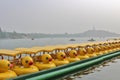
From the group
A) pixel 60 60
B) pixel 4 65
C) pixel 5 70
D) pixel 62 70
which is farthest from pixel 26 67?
pixel 60 60

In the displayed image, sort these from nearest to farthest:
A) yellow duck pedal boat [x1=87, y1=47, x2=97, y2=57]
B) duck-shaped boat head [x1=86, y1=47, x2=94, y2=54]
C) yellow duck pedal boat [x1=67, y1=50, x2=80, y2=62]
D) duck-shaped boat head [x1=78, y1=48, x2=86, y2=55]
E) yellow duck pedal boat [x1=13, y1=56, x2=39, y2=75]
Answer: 1. yellow duck pedal boat [x1=13, y1=56, x2=39, y2=75]
2. yellow duck pedal boat [x1=67, y1=50, x2=80, y2=62]
3. duck-shaped boat head [x1=78, y1=48, x2=86, y2=55]
4. yellow duck pedal boat [x1=87, y1=47, x2=97, y2=57]
5. duck-shaped boat head [x1=86, y1=47, x2=94, y2=54]

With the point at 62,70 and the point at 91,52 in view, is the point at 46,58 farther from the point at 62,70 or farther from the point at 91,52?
the point at 91,52

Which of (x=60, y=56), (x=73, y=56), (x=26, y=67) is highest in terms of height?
(x=60, y=56)

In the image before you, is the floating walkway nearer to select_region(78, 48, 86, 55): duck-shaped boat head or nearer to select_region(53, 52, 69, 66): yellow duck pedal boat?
select_region(53, 52, 69, 66): yellow duck pedal boat

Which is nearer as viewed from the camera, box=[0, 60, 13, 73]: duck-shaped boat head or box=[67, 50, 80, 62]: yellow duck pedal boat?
box=[0, 60, 13, 73]: duck-shaped boat head

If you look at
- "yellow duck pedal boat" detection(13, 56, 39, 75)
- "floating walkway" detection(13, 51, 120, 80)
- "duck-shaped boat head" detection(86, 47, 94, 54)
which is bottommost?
"floating walkway" detection(13, 51, 120, 80)

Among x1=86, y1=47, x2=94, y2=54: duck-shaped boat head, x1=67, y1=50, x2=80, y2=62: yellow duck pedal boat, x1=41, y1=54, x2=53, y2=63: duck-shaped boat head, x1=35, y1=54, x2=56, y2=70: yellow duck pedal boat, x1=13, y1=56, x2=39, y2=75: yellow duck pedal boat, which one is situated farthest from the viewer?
x1=86, y1=47, x2=94, y2=54: duck-shaped boat head

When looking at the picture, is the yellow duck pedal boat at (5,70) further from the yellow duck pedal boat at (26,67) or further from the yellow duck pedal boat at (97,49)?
the yellow duck pedal boat at (97,49)

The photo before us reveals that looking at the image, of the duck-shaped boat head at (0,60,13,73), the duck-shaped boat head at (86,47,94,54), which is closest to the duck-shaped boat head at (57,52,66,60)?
the duck-shaped boat head at (86,47,94,54)

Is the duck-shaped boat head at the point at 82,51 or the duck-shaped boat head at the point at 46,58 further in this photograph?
the duck-shaped boat head at the point at 82,51

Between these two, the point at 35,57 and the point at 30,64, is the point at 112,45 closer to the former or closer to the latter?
the point at 35,57

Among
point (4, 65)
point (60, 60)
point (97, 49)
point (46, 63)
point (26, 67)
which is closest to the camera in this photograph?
point (4, 65)

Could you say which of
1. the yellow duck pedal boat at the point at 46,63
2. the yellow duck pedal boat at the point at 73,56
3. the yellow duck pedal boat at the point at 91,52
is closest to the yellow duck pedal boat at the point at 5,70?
the yellow duck pedal boat at the point at 46,63

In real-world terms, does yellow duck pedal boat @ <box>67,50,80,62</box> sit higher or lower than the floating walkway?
higher
